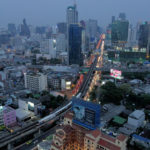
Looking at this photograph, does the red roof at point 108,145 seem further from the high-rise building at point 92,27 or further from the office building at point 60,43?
the high-rise building at point 92,27

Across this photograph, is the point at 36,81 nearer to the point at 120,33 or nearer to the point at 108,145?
Result: the point at 108,145

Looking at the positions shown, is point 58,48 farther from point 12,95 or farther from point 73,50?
point 12,95

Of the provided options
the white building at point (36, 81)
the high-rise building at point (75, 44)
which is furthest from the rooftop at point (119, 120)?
the high-rise building at point (75, 44)

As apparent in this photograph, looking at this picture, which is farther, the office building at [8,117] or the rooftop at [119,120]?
the rooftop at [119,120]

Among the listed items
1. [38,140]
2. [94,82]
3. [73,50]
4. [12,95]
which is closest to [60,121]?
[38,140]

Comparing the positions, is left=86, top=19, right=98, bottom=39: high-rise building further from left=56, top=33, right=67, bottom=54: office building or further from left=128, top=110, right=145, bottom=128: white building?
left=128, top=110, right=145, bottom=128: white building

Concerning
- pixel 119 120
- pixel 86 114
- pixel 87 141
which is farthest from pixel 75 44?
pixel 87 141
